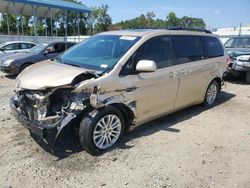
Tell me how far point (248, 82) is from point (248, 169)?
7367 millimetres

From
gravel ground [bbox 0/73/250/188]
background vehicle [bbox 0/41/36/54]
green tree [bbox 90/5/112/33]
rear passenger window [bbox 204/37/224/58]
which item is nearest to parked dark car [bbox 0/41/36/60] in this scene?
background vehicle [bbox 0/41/36/54]

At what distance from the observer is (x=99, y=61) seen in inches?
181

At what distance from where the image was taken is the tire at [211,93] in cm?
684

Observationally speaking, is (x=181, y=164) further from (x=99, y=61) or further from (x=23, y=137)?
(x=23, y=137)

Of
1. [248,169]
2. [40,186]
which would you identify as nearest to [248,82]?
[248,169]

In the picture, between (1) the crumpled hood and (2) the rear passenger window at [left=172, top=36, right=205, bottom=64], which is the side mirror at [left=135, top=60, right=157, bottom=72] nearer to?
(1) the crumpled hood

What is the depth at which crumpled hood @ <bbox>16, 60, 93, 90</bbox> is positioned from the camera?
155 inches

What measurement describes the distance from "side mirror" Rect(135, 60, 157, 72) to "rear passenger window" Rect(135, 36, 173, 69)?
0.16 m

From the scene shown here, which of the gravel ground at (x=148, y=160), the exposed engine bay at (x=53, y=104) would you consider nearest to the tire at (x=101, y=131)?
the gravel ground at (x=148, y=160)

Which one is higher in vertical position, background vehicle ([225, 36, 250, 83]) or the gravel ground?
background vehicle ([225, 36, 250, 83])

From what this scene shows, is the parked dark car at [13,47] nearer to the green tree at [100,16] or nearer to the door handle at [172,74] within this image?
the door handle at [172,74]

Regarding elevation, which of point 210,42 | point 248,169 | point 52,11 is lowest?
point 248,169

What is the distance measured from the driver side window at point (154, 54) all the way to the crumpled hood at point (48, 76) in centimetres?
72

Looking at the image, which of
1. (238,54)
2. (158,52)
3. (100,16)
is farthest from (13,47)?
(100,16)
